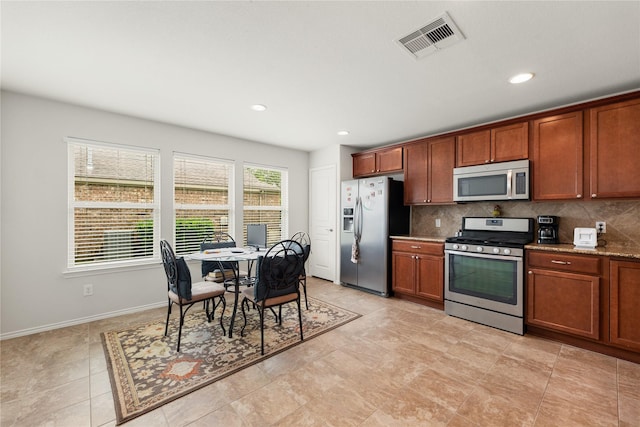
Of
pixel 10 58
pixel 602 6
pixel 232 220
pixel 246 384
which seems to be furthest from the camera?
pixel 232 220

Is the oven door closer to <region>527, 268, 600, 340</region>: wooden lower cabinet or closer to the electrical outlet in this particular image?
<region>527, 268, 600, 340</region>: wooden lower cabinet

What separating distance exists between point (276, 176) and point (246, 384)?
12.1 feet

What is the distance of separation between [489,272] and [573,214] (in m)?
1.17

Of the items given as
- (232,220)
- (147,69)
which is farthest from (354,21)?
(232,220)

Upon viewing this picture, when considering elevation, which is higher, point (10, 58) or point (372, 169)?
point (10, 58)

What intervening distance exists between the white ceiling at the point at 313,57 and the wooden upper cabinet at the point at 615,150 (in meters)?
0.25

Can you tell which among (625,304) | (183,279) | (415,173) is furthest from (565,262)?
(183,279)

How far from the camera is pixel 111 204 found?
338 centimetres

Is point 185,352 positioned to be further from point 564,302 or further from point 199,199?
point 564,302

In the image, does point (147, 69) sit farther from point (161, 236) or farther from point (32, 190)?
point (161, 236)

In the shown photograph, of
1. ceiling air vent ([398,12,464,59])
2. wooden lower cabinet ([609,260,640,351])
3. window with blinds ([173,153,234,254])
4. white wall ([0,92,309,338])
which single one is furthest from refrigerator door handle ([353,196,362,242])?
white wall ([0,92,309,338])

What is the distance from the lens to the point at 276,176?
16.8ft

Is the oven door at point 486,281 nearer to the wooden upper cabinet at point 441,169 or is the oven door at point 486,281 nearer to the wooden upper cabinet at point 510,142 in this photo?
the wooden upper cabinet at point 441,169

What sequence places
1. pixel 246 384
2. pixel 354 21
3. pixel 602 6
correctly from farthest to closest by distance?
1. pixel 246 384
2. pixel 354 21
3. pixel 602 6
